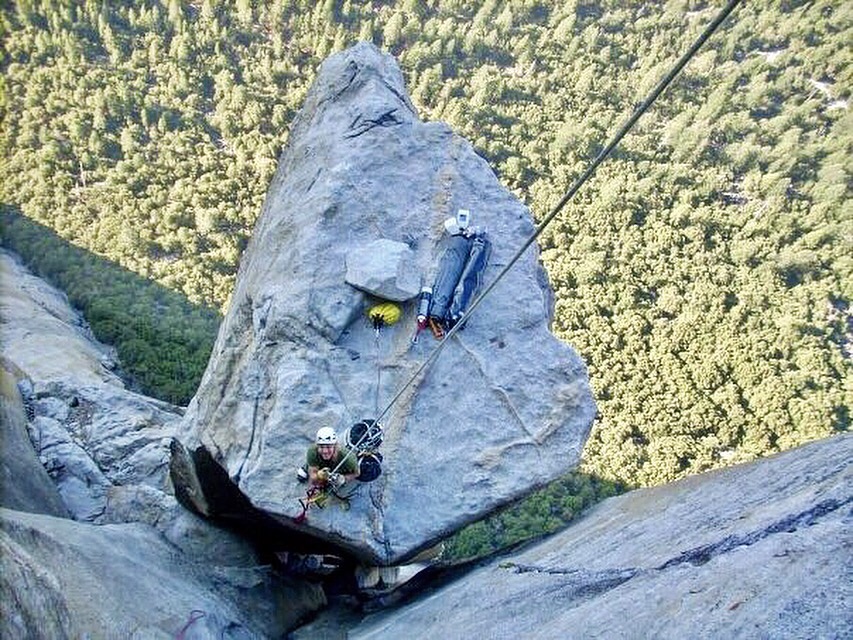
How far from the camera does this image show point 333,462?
7184mm

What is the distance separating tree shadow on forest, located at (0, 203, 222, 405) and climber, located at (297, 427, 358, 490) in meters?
13.8

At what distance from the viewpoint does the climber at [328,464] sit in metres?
7.05

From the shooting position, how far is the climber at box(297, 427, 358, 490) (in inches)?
277

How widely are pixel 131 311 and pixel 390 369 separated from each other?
19.5 meters

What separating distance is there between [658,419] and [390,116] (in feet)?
79.2

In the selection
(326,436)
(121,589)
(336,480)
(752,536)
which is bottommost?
(121,589)

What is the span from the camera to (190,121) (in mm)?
34156

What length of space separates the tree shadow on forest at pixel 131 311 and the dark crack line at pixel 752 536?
1816cm

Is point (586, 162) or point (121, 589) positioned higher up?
point (586, 162)

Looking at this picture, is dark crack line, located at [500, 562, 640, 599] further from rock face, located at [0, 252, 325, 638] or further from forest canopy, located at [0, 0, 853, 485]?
forest canopy, located at [0, 0, 853, 485]

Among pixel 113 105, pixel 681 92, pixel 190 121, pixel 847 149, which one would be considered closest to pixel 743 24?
pixel 681 92

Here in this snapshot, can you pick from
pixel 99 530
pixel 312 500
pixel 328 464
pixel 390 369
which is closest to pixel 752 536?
pixel 328 464

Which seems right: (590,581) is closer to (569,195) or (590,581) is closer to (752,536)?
(752,536)

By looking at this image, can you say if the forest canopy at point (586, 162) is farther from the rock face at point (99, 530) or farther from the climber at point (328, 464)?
the climber at point (328, 464)
